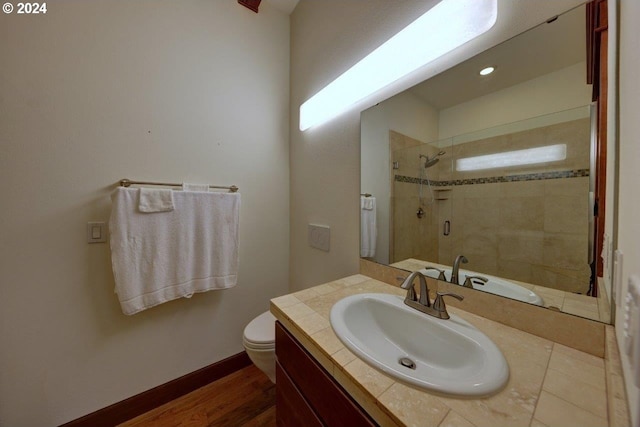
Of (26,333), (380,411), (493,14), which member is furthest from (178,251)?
(493,14)

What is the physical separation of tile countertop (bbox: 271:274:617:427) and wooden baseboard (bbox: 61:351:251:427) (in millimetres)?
1189

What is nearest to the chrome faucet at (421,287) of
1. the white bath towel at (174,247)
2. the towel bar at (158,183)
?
the white bath towel at (174,247)

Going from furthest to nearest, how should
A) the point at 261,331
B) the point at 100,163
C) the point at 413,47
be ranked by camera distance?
the point at 261,331 → the point at 100,163 → the point at 413,47

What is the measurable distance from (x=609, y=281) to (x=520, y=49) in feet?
2.34

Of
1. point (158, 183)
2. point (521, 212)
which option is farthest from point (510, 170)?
point (158, 183)

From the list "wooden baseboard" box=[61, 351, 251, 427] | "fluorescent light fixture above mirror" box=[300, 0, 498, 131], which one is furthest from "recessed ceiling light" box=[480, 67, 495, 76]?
"wooden baseboard" box=[61, 351, 251, 427]

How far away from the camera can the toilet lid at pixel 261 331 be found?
1.15 m

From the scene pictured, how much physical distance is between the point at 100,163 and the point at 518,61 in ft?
5.92

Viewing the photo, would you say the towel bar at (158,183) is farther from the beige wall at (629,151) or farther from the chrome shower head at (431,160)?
the beige wall at (629,151)

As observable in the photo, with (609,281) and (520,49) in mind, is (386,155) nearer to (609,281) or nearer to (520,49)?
(520,49)

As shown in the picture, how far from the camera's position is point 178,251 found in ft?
4.07

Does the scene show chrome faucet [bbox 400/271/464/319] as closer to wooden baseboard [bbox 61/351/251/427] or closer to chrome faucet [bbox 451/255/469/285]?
chrome faucet [bbox 451/255/469/285]

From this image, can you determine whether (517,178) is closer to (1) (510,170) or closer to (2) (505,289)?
(1) (510,170)

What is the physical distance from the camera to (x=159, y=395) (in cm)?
125
